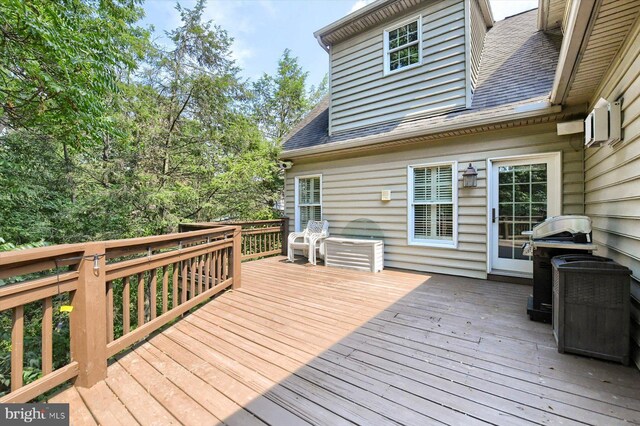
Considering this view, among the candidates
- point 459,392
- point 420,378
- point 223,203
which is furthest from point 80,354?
point 223,203

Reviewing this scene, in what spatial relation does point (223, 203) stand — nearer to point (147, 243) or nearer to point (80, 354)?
point (147, 243)

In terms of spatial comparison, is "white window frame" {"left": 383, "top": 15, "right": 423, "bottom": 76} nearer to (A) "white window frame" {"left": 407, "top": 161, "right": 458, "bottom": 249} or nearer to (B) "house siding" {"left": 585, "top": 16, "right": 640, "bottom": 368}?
(A) "white window frame" {"left": 407, "top": 161, "right": 458, "bottom": 249}

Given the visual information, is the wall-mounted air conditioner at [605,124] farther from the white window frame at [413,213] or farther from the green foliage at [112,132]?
the green foliage at [112,132]

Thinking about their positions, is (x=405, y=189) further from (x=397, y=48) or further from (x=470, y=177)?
(x=397, y=48)

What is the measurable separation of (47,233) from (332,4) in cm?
830

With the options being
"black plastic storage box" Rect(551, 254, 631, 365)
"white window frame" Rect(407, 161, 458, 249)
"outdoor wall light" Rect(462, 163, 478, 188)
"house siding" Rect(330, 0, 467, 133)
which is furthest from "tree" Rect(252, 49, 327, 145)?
"black plastic storage box" Rect(551, 254, 631, 365)

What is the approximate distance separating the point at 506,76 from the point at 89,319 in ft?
20.0

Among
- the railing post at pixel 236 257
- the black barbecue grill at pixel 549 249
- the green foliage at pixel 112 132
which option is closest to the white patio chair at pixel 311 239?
the railing post at pixel 236 257

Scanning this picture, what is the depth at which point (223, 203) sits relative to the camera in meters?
7.39

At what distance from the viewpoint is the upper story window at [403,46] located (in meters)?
4.85

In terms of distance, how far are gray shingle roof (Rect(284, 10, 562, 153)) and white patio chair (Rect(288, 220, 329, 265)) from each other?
177cm

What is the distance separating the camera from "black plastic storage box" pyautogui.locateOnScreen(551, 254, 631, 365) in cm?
191

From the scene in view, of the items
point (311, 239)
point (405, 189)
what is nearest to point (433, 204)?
point (405, 189)

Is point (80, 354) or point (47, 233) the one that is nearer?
point (80, 354)
